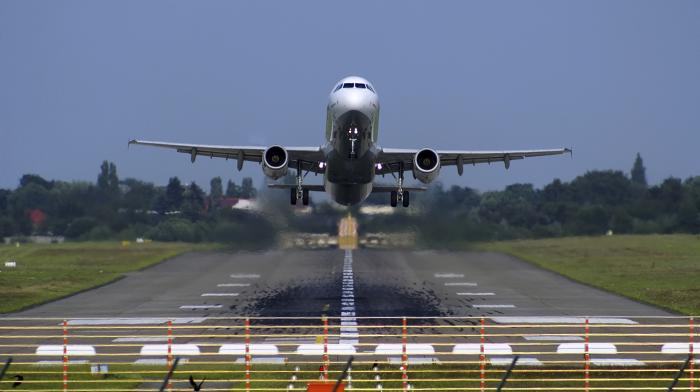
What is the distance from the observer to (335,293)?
141 ft

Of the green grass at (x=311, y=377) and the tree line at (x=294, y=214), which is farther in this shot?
the tree line at (x=294, y=214)

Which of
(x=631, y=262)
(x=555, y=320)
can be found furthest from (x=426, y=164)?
(x=631, y=262)

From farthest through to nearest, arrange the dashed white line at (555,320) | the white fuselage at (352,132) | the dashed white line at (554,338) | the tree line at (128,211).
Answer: the tree line at (128,211) → the white fuselage at (352,132) → the dashed white line at (555,320) → the dashed white line at (554,338)

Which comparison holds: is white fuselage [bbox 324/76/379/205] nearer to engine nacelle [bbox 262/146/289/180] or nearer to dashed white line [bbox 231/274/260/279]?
engine nacelle [bbox 262/146/289/180]

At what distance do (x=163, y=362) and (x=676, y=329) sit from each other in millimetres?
16874

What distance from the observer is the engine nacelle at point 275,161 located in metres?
37.1

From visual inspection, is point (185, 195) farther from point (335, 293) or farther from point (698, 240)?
point (698, 240)

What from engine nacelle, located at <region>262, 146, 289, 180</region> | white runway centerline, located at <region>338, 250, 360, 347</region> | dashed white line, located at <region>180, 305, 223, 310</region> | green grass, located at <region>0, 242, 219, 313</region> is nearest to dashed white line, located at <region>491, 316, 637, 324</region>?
white runway centerline, located at <region>338, 250, 360, 347</region>

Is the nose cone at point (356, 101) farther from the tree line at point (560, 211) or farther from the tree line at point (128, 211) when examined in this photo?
the tree line at point (128, 211)

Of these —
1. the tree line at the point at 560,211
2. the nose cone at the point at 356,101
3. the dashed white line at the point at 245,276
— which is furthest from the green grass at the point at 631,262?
the nose cone at the point at 356,101

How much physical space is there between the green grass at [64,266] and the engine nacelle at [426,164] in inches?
649

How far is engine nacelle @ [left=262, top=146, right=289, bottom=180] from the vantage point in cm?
3706

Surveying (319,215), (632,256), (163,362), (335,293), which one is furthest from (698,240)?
(163,362)

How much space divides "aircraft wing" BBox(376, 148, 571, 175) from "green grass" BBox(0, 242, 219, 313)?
51.1 feet
